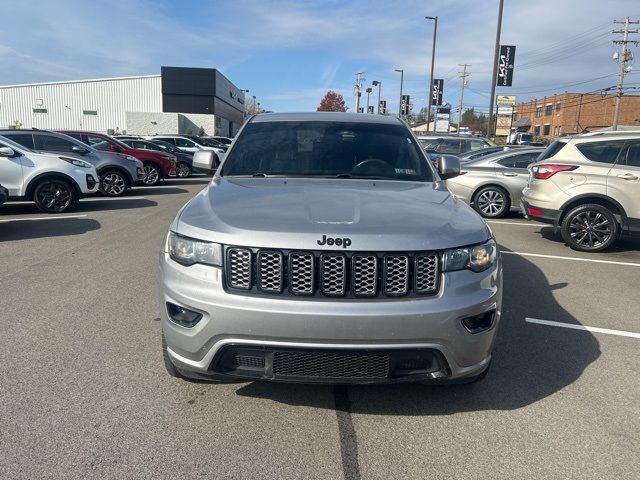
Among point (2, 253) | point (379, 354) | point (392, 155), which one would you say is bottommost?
point (2, 253)

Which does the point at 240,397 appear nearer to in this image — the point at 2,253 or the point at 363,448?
the point at 363,448

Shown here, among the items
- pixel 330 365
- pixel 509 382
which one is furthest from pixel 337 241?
pixel 509 382

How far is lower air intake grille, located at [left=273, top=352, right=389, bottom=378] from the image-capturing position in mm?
2691

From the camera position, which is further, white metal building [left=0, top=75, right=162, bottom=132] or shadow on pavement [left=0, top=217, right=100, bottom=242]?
white metal building [left=0, top=75, right=162, bottom=132]

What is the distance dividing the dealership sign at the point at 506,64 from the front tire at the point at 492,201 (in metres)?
14.1

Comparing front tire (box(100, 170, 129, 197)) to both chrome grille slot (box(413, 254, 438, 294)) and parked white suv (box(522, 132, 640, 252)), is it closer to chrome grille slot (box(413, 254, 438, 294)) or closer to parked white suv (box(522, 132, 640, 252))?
parked white suv (box(522, 132, 640, 252))

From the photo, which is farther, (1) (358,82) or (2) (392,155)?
(1) (358,82)

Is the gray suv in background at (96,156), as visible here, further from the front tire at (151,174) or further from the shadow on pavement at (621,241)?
the shadow on pavement at (621,241)

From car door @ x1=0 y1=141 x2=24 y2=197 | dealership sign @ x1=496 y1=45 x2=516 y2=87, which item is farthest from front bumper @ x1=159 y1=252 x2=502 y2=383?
dealership sign @ x1=496 y1=45 x2=516 y2=87

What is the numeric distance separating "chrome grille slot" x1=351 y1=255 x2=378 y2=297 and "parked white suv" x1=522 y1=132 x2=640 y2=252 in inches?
259

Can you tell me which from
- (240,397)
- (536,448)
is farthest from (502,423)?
(240,397)

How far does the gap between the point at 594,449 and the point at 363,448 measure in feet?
4.11

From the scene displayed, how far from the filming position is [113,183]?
13836 mm

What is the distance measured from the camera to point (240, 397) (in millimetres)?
3250
